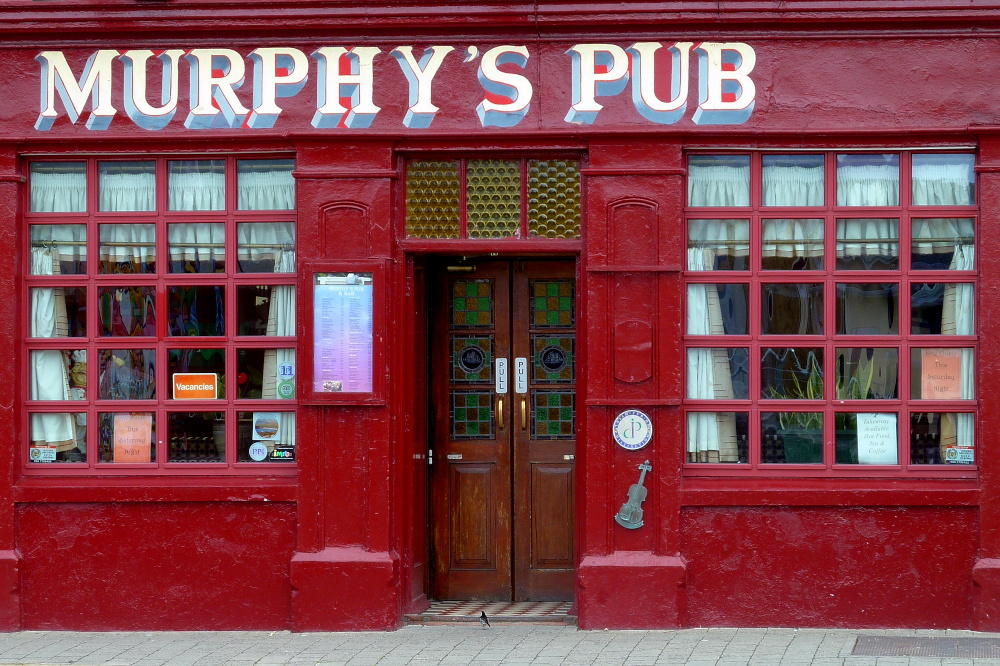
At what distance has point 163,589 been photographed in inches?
356

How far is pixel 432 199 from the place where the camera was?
30.0ft

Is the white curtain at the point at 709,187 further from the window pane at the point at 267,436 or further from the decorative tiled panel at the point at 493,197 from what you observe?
the window pane at the point at 267,436

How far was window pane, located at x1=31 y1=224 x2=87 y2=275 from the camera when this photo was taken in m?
9.30

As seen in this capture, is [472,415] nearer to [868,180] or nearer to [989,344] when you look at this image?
[868,180]

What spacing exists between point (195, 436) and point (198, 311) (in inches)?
36.1

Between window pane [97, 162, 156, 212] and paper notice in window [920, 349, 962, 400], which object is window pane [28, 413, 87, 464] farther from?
paper notice in window [920, 349, 962, 400]

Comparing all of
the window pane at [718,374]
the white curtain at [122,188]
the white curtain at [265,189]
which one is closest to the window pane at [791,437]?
the window pane at [718,374]

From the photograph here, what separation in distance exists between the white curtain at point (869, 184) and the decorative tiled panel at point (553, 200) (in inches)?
74.3

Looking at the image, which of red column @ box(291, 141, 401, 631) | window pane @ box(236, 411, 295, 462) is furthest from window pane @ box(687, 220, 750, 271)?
window pane @ box(236, 411, 295, 462)

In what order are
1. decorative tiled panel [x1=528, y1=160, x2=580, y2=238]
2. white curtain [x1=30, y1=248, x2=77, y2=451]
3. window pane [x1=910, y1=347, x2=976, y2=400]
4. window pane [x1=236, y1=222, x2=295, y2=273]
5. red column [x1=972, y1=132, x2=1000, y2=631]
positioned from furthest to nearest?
white curtain [x1=30, y1=248, x2=77, y2=451]
window pane [x1=236, y1=222, x2=295, y2=273]
decorative tiled panel [x1=528, y1=160, x2=580, y2=238]
window pane [x1=910, y1=347, x2=976, y2=400]
red column [x1=972, y1=132, x2=1000, y2=631]

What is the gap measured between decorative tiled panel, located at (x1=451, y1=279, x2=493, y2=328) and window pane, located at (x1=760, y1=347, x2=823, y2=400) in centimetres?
212

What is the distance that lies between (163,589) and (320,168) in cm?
322

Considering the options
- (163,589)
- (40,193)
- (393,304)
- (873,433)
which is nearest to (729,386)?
(873,433)

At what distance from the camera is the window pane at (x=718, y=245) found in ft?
29.6
